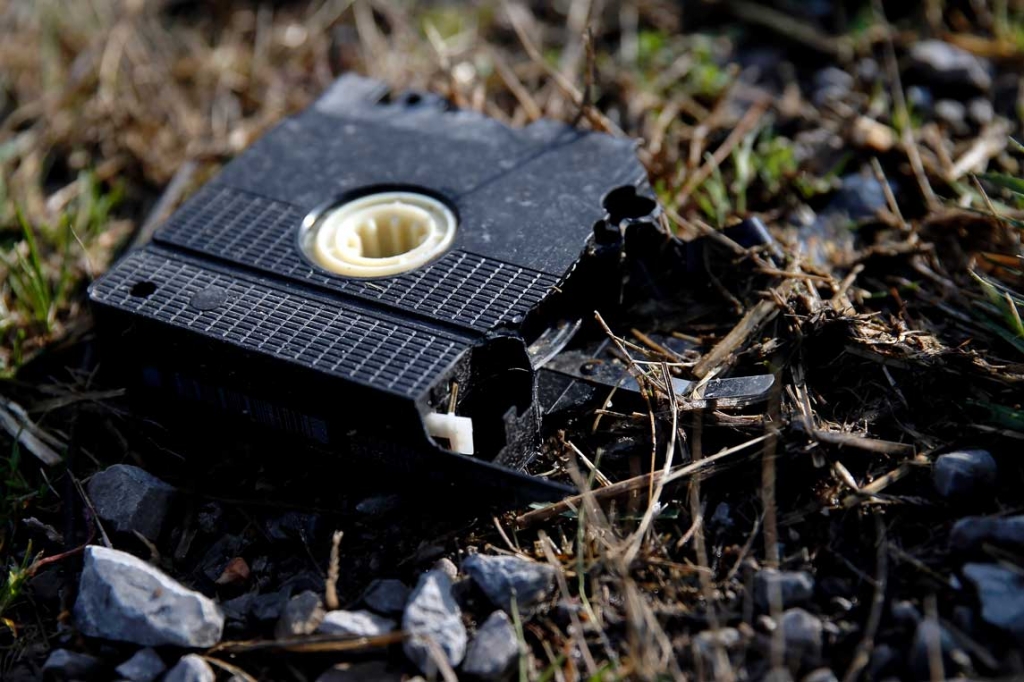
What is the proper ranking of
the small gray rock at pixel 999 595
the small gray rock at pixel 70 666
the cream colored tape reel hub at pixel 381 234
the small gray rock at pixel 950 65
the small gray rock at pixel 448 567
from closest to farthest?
the small gray rock at pixel 999 595, the small gray rock at pixel 70 666, the small gray rock at pixel 448 567, the cream colored tape reel hub at pixel 381 234, the small gray rock at pixel 950 65

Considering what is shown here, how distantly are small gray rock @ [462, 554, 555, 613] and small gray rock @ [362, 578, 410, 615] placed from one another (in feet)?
0.53

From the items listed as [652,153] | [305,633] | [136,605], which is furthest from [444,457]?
[652,153]

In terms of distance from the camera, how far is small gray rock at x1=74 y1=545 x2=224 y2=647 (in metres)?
2.45

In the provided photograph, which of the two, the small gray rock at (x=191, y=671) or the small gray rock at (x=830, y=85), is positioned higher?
the small gray rock at (x=830, y=85)

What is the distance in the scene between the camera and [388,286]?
2.82 metres

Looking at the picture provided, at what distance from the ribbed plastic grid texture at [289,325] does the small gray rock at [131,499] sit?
41cm

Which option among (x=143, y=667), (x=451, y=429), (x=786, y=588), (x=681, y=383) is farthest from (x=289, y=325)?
(x=786, y=588)

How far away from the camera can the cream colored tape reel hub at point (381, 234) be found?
2918 millimetres

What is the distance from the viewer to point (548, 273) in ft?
9.23

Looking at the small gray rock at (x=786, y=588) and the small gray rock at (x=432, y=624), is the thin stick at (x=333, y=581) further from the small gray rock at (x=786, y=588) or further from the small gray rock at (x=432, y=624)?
the small gray rock at (x=786, y=588)

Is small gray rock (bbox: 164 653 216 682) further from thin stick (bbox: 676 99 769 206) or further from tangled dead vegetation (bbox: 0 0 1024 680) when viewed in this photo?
thin stick (bbox: 676 99 769 206)

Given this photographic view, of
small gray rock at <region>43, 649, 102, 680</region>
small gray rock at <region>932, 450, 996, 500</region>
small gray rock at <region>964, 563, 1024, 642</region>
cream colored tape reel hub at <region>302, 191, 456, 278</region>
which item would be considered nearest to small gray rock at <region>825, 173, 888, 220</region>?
small gray rock at <region>932, 450, 996, 500</region>

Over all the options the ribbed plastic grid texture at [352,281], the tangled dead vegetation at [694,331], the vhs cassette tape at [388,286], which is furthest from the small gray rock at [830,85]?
the ribbed plastic grid texture at [352,281]

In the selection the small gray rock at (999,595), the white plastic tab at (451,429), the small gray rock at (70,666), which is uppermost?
the white plastic tab at (451,429)
